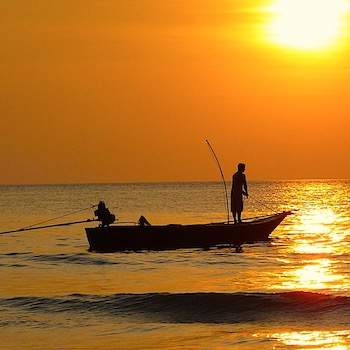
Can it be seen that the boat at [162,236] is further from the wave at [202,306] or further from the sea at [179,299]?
the wave at [202,306]

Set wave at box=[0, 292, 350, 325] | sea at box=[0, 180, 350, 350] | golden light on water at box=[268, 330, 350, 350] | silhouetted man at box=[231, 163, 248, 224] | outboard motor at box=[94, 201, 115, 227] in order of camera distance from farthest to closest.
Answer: outboard motor at box=[94, 201, 115, 227] < silhouetted man at box=[231, 163, 248, 224] < wave at box=[0, 292, 350, 325] < sea at box=[0, 180, 350, 350] < golden light on water at box=[268, 330, 350, 350]

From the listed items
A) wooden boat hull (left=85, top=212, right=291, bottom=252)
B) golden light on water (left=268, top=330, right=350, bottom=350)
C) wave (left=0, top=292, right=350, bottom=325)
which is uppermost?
wooden boat hull (left=85, top=212, right=291, bottom=252)

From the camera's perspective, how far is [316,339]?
15.7 m

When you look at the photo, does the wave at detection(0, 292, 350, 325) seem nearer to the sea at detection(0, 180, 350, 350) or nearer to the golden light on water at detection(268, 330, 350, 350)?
the sea at detection(0, 180, 350, 350)

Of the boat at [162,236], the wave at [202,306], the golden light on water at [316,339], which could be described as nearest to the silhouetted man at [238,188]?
the boat at [162,236]

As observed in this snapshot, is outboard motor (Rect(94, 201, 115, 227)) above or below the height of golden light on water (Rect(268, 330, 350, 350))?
above

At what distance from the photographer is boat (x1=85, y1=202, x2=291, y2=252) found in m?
29.3

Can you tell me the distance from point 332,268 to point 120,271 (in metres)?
5.68

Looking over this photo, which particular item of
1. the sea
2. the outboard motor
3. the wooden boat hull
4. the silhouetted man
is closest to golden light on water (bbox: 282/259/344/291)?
the sea

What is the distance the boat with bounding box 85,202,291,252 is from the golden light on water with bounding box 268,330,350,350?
44.1 feet

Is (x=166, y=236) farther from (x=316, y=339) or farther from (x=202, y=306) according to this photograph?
(x=316, y=339)

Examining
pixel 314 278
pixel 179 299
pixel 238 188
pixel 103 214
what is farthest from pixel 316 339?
pixel 103 214

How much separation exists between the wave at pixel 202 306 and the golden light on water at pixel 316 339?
4.26 ft

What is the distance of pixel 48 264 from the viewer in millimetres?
27953
